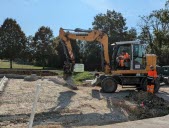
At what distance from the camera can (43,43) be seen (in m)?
59.2

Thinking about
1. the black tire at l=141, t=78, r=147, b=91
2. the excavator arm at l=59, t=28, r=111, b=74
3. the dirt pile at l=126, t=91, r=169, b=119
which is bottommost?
the dirt pile at l=126, t=91, r=169, b=119

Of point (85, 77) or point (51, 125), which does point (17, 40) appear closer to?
point (85, 77)

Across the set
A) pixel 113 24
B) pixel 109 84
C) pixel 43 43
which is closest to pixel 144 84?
pixel 109 84

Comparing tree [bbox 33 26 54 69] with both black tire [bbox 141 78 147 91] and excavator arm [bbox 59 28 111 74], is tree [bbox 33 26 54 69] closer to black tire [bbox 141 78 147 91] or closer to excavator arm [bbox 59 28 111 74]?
excavator arm [bbox 59 28 111 74]

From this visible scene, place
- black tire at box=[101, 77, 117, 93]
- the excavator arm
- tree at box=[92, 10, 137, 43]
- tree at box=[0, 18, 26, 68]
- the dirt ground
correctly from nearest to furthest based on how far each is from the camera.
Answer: the dirt ground → black tire at box=[101, 77, 117, 93] → the excavator arm → tree at box=[0, 18, 26, 68] → tree at box=[92, 10, 137, 43]

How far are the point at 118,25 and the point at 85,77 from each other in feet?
140

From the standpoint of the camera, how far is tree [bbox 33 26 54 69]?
58125mm

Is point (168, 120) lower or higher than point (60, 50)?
lower

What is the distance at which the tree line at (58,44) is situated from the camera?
5236cm

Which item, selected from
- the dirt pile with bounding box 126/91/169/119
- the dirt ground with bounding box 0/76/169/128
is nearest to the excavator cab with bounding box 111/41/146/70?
the dirt pile with bounding box 126/91/169/119

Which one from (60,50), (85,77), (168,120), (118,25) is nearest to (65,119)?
(168,120)

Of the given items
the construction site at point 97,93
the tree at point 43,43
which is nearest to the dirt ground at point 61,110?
the construction site at point 97,93

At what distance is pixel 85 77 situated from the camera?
3094 cm

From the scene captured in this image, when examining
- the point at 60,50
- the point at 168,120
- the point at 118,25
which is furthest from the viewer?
the point at 118,25
